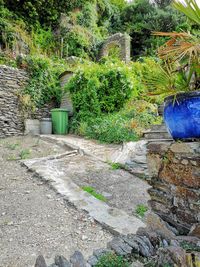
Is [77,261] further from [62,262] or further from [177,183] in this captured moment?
[177,183]

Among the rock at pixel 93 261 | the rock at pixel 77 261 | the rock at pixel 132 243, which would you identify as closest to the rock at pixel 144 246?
the rock at pixel 132 243

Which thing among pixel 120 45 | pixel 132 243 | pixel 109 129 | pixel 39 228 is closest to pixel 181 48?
pixel 132 243

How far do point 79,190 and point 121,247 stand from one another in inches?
81.3

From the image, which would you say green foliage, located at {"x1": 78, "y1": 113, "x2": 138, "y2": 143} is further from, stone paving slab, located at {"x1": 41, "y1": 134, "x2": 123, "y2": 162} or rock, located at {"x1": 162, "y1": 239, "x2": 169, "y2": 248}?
rock, located at {"x1": 162, "y1": 239, "x2": 169, "y2": 248}

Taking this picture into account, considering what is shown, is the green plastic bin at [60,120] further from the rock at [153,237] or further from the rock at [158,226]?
the rock at [153,237]

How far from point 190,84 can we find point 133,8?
57.3 ft

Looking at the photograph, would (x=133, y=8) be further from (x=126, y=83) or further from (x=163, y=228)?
(x=163, y=228)

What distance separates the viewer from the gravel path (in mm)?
2250

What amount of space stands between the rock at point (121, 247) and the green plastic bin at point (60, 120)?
22.2 ft

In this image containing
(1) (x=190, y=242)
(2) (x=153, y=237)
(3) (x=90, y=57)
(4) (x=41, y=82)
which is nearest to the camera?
(1) (x=190, y=242)

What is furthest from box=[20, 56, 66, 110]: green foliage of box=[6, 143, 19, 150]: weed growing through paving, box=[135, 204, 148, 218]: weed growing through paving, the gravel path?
box=[135, 204, 148, 218]: weed growing through paving

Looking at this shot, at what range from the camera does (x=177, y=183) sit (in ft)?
6.47

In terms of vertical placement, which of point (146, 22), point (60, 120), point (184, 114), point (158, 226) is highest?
point (146, 22)

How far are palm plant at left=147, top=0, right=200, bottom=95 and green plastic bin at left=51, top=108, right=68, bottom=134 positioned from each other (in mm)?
6499
